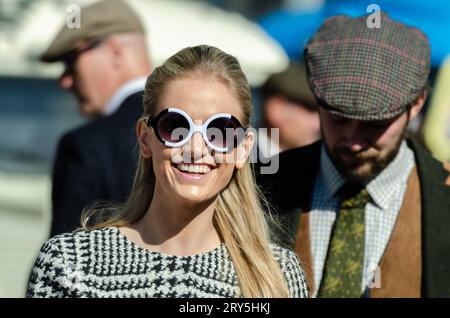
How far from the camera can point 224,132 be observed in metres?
2.81

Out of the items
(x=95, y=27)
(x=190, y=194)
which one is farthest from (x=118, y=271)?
(x=95, y=27)

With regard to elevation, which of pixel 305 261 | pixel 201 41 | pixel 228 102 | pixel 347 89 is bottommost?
pixel 305 261

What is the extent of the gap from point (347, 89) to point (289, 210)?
16.7 inches

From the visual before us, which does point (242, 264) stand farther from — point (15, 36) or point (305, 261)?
point (15, 36)

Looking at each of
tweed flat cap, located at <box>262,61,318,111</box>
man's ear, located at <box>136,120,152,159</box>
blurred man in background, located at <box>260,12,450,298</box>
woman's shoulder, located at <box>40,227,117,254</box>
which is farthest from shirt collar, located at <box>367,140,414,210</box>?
tweed flat cap, located at <box>262,61,318,111</box>

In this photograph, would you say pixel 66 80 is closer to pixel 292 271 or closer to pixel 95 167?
pixel 95 167

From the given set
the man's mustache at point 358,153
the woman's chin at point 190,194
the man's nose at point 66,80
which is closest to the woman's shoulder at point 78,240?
A: the woman's chin at point 190,194

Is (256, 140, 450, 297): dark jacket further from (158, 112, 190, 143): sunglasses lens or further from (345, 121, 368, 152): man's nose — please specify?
(158, 112, 190, 143): sunglasses lens

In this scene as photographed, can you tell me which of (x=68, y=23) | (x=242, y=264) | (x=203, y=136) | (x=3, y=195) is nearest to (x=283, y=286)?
(x=242, y=264)

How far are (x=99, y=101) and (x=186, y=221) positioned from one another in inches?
92.3

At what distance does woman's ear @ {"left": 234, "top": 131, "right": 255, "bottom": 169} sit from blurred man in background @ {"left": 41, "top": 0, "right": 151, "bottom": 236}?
1.46 meters

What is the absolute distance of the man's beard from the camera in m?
3.48

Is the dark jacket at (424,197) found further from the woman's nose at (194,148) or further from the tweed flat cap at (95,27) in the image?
the tweed flat cap at (95,27)

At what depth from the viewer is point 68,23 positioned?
4.98 meters
